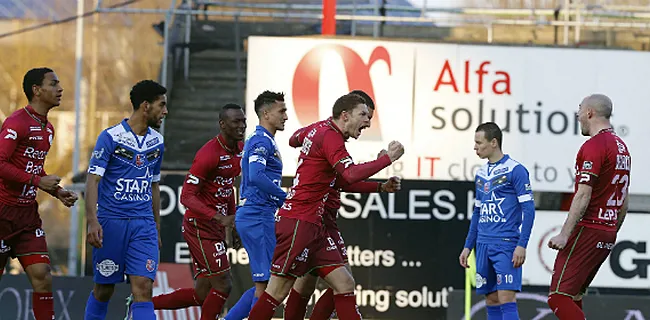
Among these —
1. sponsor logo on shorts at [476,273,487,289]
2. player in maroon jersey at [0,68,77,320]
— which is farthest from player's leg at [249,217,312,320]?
sponsor logo on shorts at [476,273,487,289]

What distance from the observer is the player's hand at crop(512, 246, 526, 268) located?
901 cm

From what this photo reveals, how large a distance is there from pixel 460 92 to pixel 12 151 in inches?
208

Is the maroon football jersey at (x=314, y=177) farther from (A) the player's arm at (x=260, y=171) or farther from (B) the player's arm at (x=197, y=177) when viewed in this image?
(B) the player's arm at (x=197, y=177)

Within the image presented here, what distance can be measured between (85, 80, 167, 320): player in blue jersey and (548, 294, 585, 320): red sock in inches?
120

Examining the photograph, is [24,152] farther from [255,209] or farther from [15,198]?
[255,209]

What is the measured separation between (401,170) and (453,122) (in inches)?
30.4

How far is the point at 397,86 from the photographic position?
11797mm

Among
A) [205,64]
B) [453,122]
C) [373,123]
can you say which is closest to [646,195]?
[453,122]

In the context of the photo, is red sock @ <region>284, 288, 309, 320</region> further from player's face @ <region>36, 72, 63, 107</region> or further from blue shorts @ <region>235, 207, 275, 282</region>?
player's face @ <region>36, 72, 63, 107</region>

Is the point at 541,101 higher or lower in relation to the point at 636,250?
higher

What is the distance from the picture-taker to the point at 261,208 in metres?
9.26

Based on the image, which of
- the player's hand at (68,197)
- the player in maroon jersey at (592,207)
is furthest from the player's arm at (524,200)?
the player's hand at (68,197)

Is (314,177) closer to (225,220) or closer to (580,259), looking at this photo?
(225,220)

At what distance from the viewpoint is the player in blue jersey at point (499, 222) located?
928cm
